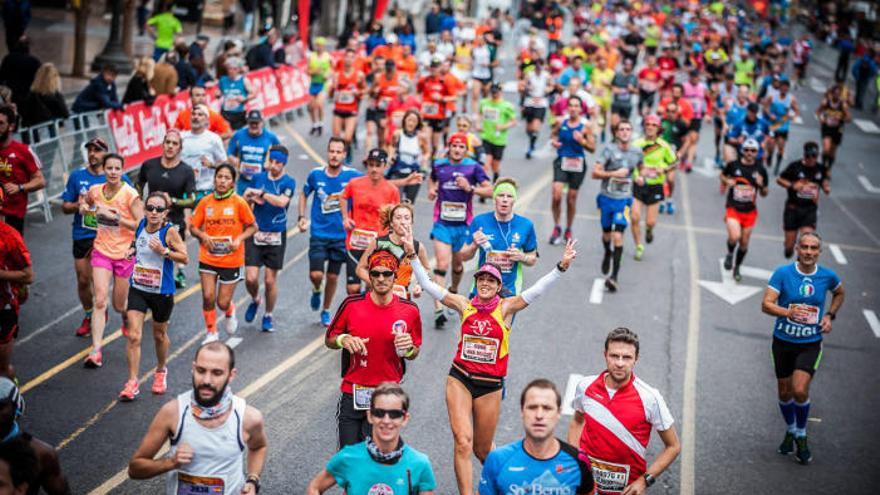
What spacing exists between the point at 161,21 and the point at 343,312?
63.5 feet

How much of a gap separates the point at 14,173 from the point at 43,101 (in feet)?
16.7

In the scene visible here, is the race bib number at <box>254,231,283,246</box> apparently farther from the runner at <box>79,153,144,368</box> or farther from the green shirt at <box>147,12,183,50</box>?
the green shirt at <box>147,12,183,50</box>

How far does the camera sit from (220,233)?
11352mm

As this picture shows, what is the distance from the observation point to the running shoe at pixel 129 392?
10.1 metres

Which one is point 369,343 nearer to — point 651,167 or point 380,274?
point 380,274

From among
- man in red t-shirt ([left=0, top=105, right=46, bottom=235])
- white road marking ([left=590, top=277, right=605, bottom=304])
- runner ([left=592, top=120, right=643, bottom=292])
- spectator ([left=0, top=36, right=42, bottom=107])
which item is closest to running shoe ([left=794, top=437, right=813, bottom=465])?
white road marking ([left=590, top=277, right=605, bottom=304])

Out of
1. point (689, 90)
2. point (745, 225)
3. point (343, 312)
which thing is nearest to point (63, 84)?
point (689, 90)

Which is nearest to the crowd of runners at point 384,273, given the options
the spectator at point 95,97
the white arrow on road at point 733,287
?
the white arrow on road at point 733,287

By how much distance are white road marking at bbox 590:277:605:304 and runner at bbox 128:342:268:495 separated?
889cm

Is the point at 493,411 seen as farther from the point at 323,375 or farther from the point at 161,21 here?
the point at 161,21

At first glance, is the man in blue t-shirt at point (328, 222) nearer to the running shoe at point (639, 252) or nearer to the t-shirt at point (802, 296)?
the t-shirt at point (802, 296)

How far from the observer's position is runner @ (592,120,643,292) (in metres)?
15.1

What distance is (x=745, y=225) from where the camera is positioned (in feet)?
52.7

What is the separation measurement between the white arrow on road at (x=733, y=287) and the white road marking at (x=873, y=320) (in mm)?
1400
